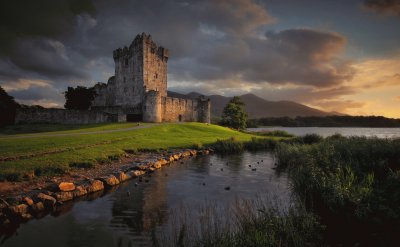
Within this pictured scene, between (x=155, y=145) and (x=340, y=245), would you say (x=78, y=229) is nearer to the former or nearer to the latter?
(x=340, y=245)

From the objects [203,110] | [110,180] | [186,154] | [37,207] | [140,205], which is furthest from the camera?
[203,110]

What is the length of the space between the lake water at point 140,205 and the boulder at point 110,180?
0.43 meters

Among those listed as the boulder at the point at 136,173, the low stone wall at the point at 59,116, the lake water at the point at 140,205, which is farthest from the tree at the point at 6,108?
the lake water at the point at 140,205

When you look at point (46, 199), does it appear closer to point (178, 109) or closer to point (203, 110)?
point (178, 109)

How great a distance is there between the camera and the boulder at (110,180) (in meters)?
15.5

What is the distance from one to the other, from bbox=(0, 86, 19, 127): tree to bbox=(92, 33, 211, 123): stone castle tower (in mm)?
16792

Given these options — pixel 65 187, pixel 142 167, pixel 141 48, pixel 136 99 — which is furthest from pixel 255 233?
pixel 141 48

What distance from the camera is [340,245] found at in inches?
335

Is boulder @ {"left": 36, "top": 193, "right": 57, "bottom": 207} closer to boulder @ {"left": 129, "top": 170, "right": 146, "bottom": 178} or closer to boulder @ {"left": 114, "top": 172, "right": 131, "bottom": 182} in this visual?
boulder @ {"left": 114, "top": 172, "right": 131, "bottom": 182}

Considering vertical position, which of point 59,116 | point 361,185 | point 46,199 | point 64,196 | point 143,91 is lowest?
point 64,196

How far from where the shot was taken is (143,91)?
6538cm

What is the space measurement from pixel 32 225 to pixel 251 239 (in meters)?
8.21

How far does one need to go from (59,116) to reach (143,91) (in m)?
19.6

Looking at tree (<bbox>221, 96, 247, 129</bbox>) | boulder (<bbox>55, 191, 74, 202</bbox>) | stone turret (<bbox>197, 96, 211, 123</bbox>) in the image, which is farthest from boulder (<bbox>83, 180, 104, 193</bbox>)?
tree (<bbox>221, 96, 247, 129</bbox>)
